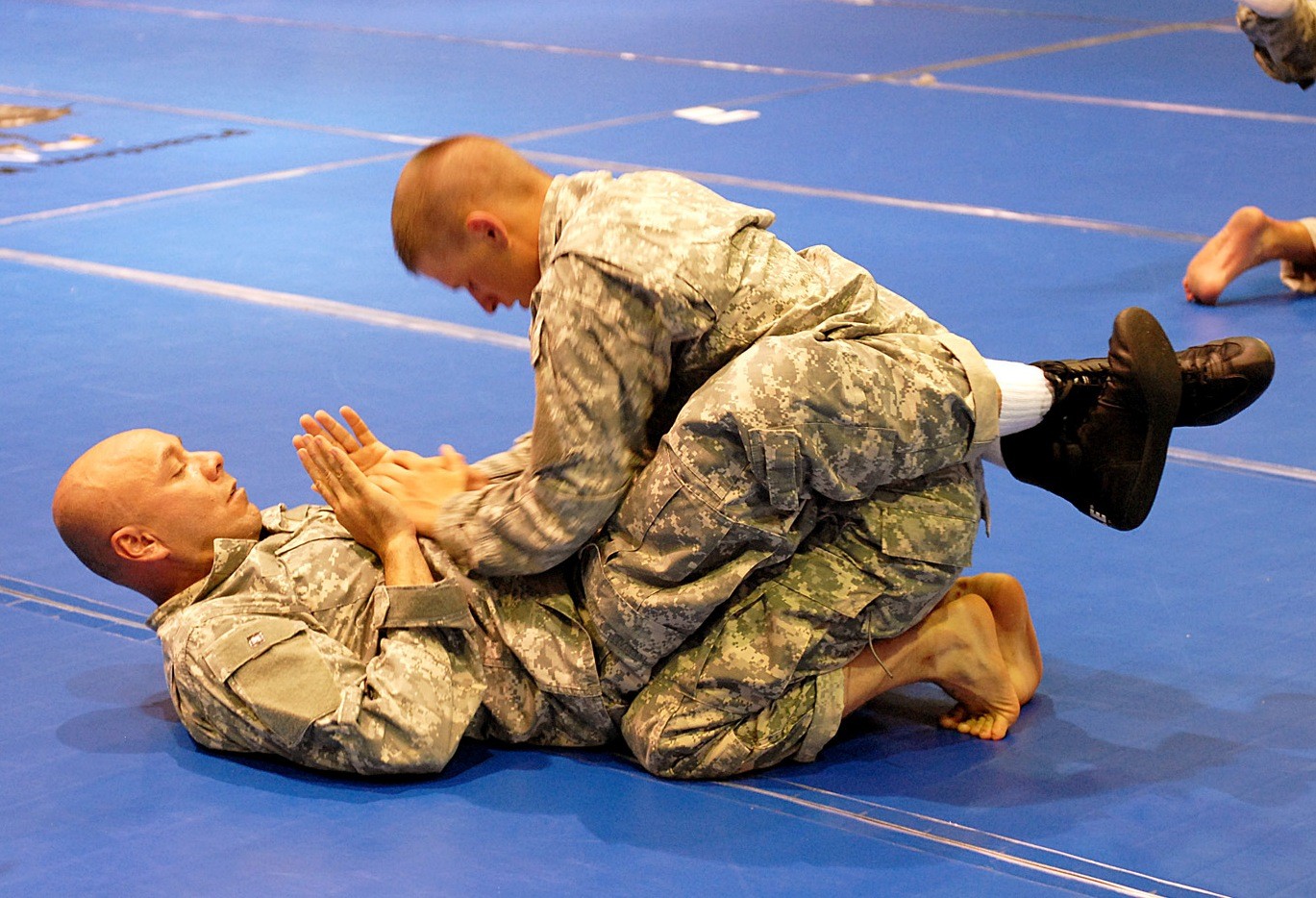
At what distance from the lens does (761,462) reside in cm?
220

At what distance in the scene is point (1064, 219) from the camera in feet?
17.0

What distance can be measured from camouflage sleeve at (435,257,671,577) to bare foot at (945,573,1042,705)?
60cm

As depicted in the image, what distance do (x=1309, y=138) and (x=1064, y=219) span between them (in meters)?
1.60

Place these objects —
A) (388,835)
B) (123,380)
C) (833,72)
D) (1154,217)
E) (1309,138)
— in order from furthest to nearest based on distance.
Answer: (833,72)
(1309,138)
(1154,217)
(123,380)
(388,835)

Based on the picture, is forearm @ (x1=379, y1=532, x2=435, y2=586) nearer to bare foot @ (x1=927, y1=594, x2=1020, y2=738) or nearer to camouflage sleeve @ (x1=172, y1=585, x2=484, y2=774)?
camouflage sleeve @ (x1=172, y1=585, x2=484, y2=774)

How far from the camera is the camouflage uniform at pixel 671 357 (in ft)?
7.19

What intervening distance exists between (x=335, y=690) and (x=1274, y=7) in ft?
9.14

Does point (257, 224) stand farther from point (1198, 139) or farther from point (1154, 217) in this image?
point (1198, 139)

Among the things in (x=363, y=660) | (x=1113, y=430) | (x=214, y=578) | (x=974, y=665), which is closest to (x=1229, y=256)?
(x=1113, y=430)

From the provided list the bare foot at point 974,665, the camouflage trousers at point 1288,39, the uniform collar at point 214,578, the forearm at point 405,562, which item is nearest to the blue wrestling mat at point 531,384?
the bare foot at point 974,665

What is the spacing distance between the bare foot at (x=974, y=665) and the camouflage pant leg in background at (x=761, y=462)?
0.85ft

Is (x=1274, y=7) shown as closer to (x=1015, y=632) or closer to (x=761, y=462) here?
(x=1015, y=632)

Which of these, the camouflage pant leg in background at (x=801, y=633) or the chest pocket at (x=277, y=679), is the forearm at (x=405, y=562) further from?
the camouflage pant leg in background at (x=801, y=633)

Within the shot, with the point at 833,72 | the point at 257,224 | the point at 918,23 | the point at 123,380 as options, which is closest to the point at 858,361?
the point at 123,380
